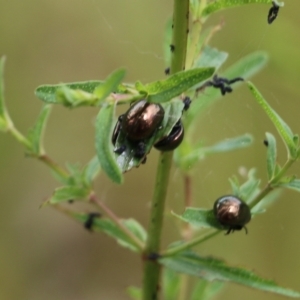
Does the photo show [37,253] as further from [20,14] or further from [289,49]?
[289,49]

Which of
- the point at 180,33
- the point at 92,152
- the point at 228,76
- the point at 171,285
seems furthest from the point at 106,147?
the point at 92,152

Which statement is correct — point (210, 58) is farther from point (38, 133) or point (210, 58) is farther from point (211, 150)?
point (38, 133)

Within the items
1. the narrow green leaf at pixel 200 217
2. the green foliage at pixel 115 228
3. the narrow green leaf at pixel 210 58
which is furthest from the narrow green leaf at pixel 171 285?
the narrow green leaf at pixel 210 58

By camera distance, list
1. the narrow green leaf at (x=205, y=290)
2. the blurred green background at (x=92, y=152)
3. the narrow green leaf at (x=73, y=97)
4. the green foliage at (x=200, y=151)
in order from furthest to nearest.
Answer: the blurred green background at (x=92, y=152)
the narrow green leaf at (x=205, y=290)
the green foliage at (x=200, y=151)
the narrow green leaf at (x=73, y=97)

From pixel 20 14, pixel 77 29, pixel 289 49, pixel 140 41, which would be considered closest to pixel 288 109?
pixel 289 49

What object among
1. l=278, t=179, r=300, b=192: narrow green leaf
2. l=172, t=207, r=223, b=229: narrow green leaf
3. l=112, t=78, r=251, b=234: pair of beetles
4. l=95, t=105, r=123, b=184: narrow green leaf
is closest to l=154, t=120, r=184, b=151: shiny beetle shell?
l=112, t=78, r=251, b=234: pair of beetles

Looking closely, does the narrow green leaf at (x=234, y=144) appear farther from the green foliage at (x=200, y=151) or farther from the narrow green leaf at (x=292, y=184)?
the narrow green leaf at (x=292, y=184)
